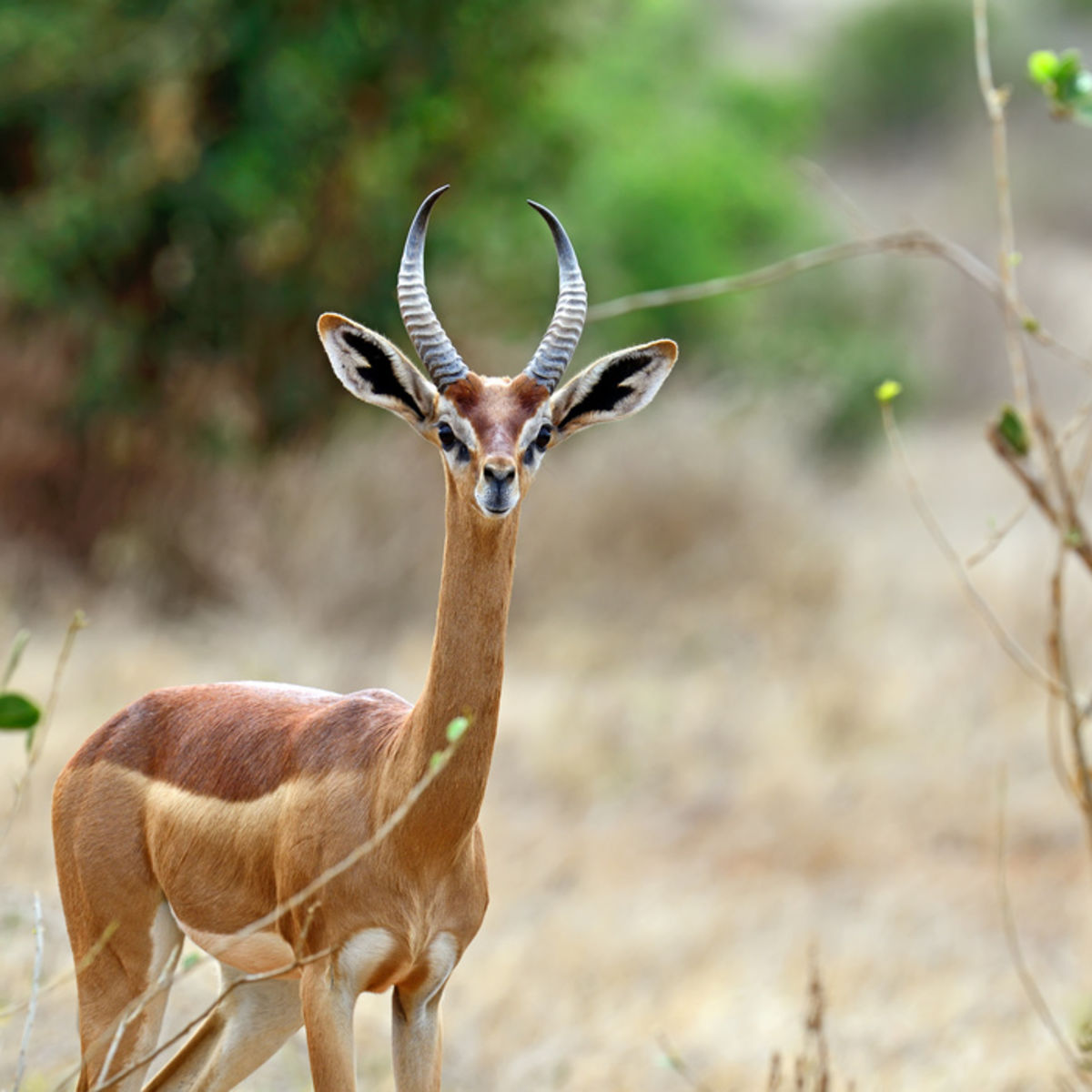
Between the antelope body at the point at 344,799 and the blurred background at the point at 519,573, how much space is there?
3.11 meters

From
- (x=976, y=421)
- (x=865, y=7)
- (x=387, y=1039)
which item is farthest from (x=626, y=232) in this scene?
(x=865, y=7)

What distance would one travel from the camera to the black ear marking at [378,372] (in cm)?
302

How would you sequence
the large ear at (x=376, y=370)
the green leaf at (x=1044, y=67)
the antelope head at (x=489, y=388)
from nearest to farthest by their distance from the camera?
the antelope head at (x=489, y=388)
the large ear at (x=376, y=370)
the green leaf at (x=1044, y=67)

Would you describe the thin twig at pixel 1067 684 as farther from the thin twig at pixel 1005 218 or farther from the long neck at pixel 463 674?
the long neck at pixel 463 674

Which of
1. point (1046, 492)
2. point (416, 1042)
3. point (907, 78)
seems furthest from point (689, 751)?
point (907, 78)

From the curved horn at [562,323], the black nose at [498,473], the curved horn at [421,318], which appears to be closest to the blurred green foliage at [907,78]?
the curved horn at [562,323]

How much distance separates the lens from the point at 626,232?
2242 cm

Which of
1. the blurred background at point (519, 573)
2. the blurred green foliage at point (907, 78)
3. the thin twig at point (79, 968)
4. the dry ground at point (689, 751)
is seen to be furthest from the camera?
the blurred green foliage at point (907, 78)

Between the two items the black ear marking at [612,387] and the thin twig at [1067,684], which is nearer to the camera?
the black ear marking at [612,387]

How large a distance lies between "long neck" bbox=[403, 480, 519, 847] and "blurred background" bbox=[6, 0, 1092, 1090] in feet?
11.9

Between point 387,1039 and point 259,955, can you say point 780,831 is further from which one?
point 259,955

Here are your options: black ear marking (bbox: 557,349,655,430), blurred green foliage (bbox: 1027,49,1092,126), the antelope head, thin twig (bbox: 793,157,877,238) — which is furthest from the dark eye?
blurred green foliage (bbox: 1027,49,1092,126)

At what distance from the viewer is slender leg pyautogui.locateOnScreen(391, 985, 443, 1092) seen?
304 cm

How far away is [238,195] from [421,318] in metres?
9.73
